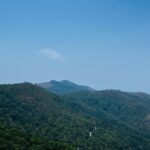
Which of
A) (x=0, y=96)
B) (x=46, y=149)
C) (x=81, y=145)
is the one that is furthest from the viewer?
(x=0, y=96)

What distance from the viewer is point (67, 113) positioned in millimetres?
126562

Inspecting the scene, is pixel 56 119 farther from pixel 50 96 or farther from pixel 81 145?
pixel 50 96

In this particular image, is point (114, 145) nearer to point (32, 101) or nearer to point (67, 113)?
point (67, 113)

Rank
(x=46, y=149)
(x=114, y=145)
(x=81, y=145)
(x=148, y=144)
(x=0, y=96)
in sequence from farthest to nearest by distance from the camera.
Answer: (x=148, y=144), (x=0, y=96), (x=114, y=145), (x=81, y=145), (x=46, y=149)

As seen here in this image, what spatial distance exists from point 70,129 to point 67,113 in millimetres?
16243

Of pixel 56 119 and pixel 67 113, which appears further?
pixel 67 113

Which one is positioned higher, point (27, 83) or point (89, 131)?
point (27, 83)

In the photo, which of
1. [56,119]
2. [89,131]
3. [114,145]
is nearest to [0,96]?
[56,119]

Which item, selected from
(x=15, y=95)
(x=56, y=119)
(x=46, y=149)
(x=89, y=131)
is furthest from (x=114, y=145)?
(x=46, y=149)

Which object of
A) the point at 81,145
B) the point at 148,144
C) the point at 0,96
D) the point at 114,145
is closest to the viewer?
the point at 81,145

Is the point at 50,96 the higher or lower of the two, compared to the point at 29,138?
higher

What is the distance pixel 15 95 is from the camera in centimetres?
12756

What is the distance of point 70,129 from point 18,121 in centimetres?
1574

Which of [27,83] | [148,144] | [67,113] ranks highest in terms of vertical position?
[27,83]
